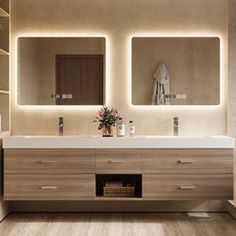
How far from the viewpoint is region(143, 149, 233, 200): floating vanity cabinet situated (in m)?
3.91

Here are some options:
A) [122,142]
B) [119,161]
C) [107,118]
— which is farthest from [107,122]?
[119,161]

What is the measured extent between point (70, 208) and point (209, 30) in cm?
240

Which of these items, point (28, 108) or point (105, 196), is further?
point (28, 108)

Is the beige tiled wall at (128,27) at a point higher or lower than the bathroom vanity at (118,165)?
higher

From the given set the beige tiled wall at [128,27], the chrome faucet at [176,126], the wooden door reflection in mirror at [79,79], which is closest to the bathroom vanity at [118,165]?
the chrome faucet at [176,126]

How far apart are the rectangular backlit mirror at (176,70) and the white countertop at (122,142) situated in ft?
1.90

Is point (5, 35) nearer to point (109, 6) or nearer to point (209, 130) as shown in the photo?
point (109, 6)

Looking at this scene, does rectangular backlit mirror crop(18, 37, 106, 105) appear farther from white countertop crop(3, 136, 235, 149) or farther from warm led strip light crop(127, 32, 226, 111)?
white countertop crop(3, 136, 235, 149)

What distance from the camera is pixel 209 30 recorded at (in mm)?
4371

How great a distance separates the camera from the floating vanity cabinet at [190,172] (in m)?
3.91

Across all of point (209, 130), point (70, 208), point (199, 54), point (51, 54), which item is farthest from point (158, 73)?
point (70, 208)

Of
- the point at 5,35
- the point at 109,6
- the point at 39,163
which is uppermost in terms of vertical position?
the point at 109,6

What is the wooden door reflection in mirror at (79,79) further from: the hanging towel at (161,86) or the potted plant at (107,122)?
the hanging towel at (161,86)

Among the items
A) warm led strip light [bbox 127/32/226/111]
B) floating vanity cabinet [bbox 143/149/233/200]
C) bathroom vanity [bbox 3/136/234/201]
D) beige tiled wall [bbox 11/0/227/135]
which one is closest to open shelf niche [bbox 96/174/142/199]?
bathroom vanity [bbox 3/136/234/201]
